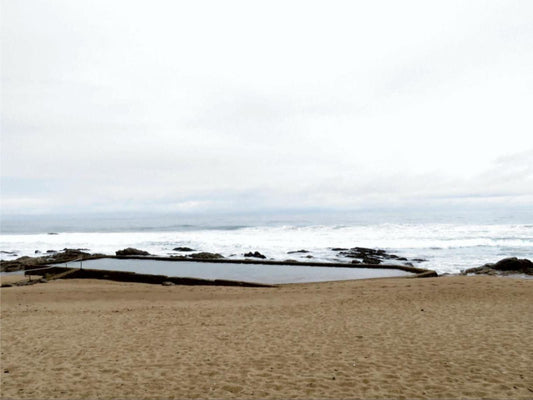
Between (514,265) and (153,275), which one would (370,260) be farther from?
(153,275)

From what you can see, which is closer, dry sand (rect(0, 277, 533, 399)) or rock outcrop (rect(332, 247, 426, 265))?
dry sand (rect(0, 277, 533, 399))

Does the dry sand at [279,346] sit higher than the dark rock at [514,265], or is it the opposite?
the dark rock at [514,265]

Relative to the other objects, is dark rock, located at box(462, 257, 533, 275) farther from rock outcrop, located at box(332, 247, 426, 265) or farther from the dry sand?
the dry sand

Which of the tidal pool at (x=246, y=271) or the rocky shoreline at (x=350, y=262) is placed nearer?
the tidal pool at (x=246, y=271)

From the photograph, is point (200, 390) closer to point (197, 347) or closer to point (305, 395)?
point (305, 395)

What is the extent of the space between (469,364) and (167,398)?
4474 mm

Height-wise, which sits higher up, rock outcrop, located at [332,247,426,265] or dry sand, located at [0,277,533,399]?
rock outcrop, located at [332,247,426,265]

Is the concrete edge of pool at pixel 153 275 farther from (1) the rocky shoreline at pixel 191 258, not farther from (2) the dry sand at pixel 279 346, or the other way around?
(2) the dry sand at pixel 279 346

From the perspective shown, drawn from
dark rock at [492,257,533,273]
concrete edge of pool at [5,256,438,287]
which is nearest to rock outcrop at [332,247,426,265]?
concrete edge of pool at [5,256,438,287]

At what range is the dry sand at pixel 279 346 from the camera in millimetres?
4961

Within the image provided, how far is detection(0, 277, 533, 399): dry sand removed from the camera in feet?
16.3

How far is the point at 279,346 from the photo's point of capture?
664 cm

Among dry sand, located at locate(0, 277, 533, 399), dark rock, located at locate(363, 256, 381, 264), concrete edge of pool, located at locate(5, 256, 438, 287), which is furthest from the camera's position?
dark rock, located at locate(363, 256, 381, 264)

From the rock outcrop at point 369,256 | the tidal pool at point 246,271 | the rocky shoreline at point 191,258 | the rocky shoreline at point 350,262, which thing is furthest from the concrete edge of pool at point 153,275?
the rock outcrop at point 369,256
